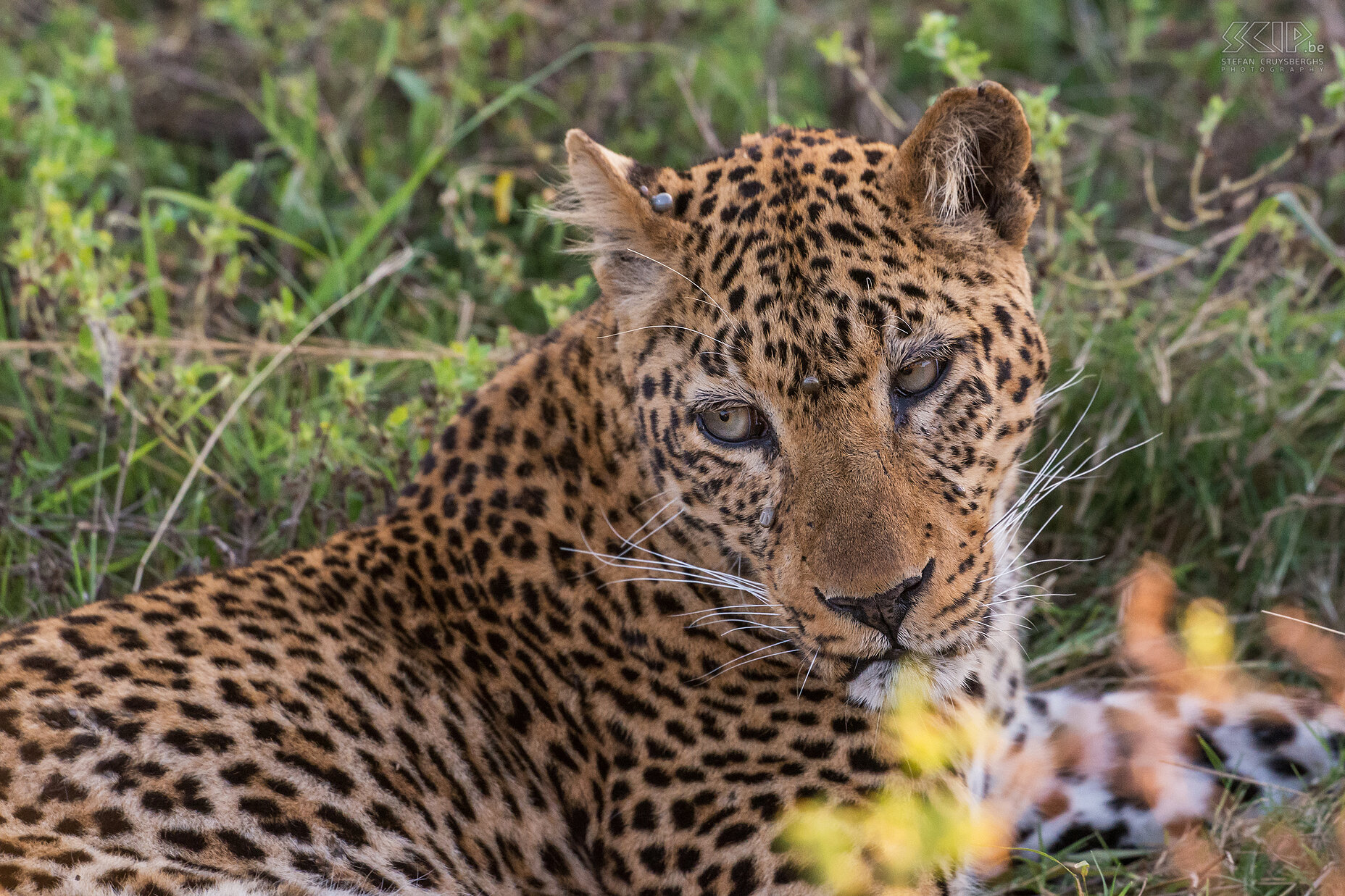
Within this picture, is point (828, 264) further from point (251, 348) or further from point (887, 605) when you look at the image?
point (251, 348)

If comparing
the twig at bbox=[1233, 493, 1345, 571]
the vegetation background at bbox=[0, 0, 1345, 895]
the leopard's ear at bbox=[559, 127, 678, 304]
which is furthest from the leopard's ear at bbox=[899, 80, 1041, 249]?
the twig at bbox=[1233, 493, 1345, 571]

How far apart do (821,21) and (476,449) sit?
18.4ft

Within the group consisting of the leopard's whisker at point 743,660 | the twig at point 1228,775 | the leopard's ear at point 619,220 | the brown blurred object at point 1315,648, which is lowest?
the twig at point 1228,775

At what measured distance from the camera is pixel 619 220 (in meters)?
4.16

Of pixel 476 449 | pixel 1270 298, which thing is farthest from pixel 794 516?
pixel 1270 298

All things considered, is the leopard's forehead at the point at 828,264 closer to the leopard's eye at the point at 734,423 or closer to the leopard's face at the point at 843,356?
the leopard's face at the point at 843,356

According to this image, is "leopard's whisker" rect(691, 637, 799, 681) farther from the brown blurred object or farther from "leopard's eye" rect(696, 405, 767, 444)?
the brown blurred object

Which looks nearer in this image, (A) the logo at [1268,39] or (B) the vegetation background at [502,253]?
(B) the vegetation background at [502,253]

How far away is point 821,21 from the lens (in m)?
9.09

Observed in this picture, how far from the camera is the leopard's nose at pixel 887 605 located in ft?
11.9

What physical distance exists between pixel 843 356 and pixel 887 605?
69cm

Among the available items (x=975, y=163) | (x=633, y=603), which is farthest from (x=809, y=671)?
(x=975, y=163)

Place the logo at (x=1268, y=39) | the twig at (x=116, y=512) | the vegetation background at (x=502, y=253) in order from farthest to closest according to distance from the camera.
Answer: the logo at (x=1268, y=39), the vegetation background at (x=502, y=253), the twig at (x=116, y=512)

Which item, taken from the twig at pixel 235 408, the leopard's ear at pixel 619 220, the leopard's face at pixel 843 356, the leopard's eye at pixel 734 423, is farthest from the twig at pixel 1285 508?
the twig at pixel 235 408
